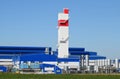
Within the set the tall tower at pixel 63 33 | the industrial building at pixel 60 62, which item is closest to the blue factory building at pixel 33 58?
the industrial building at pixel 60 62

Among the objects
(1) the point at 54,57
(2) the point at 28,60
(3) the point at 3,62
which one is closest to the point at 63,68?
(1) the point at 54,57

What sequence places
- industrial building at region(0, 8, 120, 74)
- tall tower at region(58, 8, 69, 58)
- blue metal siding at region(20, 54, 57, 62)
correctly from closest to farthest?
industrial building at region(0, 8, 120, 74), blue metal siding at region(20, 54, 57, 62), tall tower at region(58, 8, 69, 58)

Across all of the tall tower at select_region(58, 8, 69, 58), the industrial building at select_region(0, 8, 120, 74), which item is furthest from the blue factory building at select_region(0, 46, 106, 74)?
the tall tower at select_region(58, 8, 69, 58)

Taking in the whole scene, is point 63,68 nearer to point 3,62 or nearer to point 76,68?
point 76,68

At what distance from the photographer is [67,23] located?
97.1 meters

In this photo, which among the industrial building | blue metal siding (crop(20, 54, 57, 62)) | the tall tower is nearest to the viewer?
the industrial building

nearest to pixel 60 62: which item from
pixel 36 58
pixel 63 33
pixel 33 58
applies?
pixel 36 58

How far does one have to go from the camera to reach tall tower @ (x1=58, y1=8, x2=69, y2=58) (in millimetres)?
96562

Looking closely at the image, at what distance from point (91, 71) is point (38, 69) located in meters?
14.8

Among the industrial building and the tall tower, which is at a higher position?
the tall tower

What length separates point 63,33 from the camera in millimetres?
97375

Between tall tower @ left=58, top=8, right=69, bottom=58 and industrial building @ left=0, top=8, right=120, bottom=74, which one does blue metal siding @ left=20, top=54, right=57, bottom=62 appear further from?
tall tower @ left=58, top=8, right=69, bottom=58

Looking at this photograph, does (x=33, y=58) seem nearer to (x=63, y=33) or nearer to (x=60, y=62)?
(x=60, y=62)

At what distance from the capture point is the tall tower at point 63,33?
96562 millimetres
